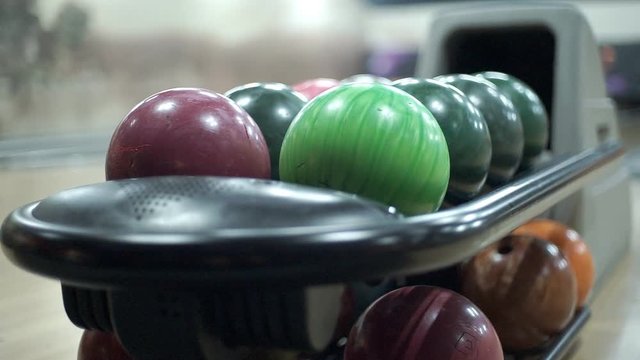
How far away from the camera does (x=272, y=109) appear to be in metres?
1.11

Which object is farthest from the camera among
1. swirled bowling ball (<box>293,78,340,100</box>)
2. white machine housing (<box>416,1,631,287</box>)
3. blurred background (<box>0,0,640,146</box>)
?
blurred background (<box>0,0,640,146</box>)

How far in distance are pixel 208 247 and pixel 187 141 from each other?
266mm

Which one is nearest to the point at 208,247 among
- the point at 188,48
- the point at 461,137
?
the point at 461,137

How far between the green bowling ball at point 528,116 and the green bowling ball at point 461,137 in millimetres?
385

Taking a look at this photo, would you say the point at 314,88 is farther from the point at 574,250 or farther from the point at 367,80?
the point at 574,250

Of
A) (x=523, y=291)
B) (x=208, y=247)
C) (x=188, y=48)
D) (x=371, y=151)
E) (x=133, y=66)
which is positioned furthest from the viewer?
(x=188, y=48)

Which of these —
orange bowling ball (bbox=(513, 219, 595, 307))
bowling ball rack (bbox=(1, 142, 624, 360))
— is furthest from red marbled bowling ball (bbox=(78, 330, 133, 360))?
orange bowling ball (bbox=(513, 219, 595, 307))

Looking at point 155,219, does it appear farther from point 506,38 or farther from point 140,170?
point 506,38

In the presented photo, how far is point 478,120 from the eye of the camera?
1109mm

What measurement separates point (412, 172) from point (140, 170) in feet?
1.03

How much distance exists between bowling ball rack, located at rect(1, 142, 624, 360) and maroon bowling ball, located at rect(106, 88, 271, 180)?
0.29 feet

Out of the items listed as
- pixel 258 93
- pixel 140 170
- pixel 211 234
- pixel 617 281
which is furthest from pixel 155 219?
pixel 617 281

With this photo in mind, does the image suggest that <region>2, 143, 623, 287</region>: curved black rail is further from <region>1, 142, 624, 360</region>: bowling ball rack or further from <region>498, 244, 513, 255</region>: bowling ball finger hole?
<region>498, 244, 513, 255</region>: bowling ball finger hole

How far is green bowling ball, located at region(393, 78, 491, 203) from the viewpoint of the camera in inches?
42.3
